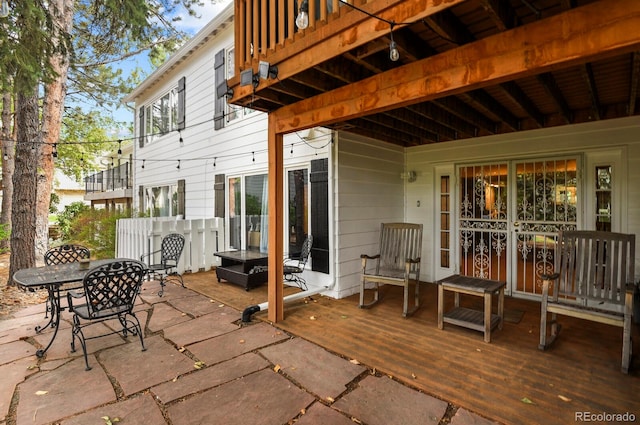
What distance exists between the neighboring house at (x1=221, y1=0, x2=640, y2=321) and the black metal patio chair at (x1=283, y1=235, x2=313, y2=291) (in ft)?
1.48

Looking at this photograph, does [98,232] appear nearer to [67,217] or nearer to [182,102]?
[182,102]

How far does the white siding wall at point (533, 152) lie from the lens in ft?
12.2

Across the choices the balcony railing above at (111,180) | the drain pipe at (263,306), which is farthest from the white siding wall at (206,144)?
the balcony railing above at (111,180)

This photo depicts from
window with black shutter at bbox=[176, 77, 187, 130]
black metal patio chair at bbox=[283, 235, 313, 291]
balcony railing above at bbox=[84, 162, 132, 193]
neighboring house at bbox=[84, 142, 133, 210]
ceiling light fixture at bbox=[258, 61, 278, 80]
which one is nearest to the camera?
ceiling light fixture at bbox=[258, 61, 278, 80]

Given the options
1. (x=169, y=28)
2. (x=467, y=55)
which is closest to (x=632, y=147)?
(x=467, y=55)

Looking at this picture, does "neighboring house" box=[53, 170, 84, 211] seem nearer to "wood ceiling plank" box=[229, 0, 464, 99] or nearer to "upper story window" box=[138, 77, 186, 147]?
"upper story window" box=[138, 77, 186, 147]

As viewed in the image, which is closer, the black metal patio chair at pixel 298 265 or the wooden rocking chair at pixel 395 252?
the wooden rocking chair at pixel 395 252

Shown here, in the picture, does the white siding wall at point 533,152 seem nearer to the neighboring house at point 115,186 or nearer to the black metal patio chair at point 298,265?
the black metal patio chair at point 298,265

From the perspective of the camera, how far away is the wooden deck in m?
2.15

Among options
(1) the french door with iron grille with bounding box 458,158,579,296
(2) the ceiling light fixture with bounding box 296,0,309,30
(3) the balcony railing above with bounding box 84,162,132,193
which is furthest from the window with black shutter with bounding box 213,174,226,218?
(3) the balcony railing above with bounding box 84,162,132,193

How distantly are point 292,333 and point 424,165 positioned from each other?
3742mm

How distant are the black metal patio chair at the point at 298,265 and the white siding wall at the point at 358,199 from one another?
0.46m

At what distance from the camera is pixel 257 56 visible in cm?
309

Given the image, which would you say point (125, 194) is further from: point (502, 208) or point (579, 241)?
point (579, 241)
